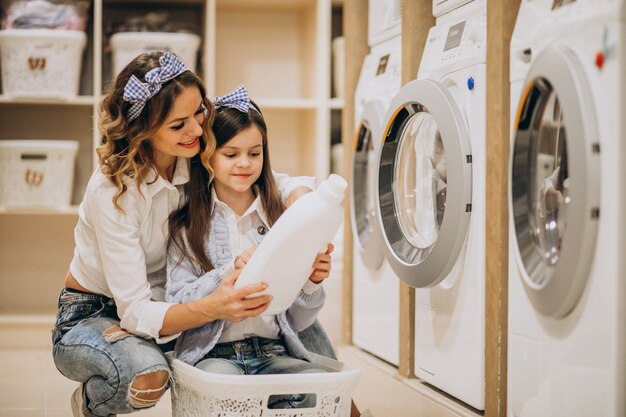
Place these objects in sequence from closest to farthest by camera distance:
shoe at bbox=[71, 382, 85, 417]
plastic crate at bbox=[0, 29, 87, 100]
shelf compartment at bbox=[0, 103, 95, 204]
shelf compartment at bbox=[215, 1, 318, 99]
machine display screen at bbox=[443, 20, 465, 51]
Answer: shoe at bbox=[71, 382, 85, 417] < machine display screen at bbox=[443, 20, 465, 51] < plastic crate at bbox=[0, 29, 87, 100] < shelf compartment at bbox=[0, 103, 95, 204] < shelf compartment at bbox=[215, 1, 318, 99]

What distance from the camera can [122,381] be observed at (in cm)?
161

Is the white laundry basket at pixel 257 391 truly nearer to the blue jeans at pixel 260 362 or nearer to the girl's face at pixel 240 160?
the blue jeans at pixel 260 362

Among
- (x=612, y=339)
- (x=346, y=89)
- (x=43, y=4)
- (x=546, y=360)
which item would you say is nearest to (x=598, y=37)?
(x=612, y=339)

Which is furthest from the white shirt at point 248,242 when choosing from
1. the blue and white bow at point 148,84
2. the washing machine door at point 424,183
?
the washing machine door at point 424,183

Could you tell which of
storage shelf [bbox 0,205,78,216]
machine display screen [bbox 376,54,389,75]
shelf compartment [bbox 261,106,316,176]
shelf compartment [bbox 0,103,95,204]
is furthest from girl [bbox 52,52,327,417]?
shelf compartment [bbox 261,106,316,176]

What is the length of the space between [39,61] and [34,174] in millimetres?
441

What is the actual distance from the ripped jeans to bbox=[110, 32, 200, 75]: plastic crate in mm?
1577

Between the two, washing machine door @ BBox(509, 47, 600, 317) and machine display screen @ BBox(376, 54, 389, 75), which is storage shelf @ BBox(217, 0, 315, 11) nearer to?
machine display screen @ BBox(376, 54, 389, 75)

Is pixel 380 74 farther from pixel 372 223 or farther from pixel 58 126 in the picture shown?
pixel 58 126

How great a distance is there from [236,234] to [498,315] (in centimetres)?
61

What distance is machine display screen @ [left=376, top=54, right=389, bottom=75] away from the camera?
2470 millimetres

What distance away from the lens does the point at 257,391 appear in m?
1.51

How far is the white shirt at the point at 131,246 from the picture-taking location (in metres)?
1.64

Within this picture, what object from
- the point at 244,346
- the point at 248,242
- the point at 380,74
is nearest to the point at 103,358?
the point at 244,346
